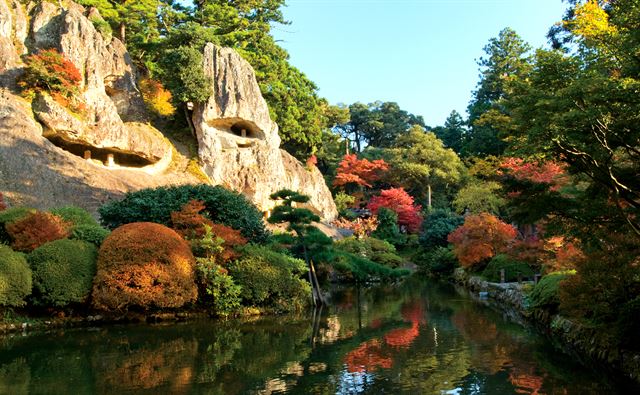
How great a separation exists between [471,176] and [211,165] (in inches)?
732

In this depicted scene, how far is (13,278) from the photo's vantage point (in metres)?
11.4

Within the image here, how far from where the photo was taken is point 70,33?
84.9ft

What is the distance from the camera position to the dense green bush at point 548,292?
12.7 m

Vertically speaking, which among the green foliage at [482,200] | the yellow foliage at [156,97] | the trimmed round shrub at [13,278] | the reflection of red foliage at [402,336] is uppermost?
the yellow foliage at [156,97]

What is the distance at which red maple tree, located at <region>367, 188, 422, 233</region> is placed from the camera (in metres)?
36.0

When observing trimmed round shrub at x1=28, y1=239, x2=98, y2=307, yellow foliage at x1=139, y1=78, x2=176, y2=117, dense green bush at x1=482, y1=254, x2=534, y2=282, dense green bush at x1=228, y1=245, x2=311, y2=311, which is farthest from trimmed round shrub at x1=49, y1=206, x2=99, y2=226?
yellow foliage at x1=139, y1=78, x2=176, y2=117

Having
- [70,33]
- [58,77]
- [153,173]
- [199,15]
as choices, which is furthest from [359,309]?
[199,15]

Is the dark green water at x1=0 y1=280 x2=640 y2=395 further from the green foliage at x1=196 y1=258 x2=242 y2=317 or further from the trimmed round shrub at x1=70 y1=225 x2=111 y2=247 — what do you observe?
the trimmed round shrub at x1=70 y1=225 x2=111 y2=247

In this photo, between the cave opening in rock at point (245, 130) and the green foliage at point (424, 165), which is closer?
the cave opening in rock at point (245, 130)

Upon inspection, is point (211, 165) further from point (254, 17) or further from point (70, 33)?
point (254, 17)

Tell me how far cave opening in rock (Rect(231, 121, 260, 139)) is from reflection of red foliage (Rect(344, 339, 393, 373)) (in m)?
22.7

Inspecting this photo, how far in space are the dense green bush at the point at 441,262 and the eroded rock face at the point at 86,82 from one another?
16.3 metres

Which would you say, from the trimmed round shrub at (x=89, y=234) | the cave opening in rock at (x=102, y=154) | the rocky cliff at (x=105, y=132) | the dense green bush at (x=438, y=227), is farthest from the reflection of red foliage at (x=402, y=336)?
the dense green bush at (x=438, y=227)

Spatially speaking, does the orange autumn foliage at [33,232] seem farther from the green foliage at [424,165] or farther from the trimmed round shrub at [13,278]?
the green foliage at [424,165]
